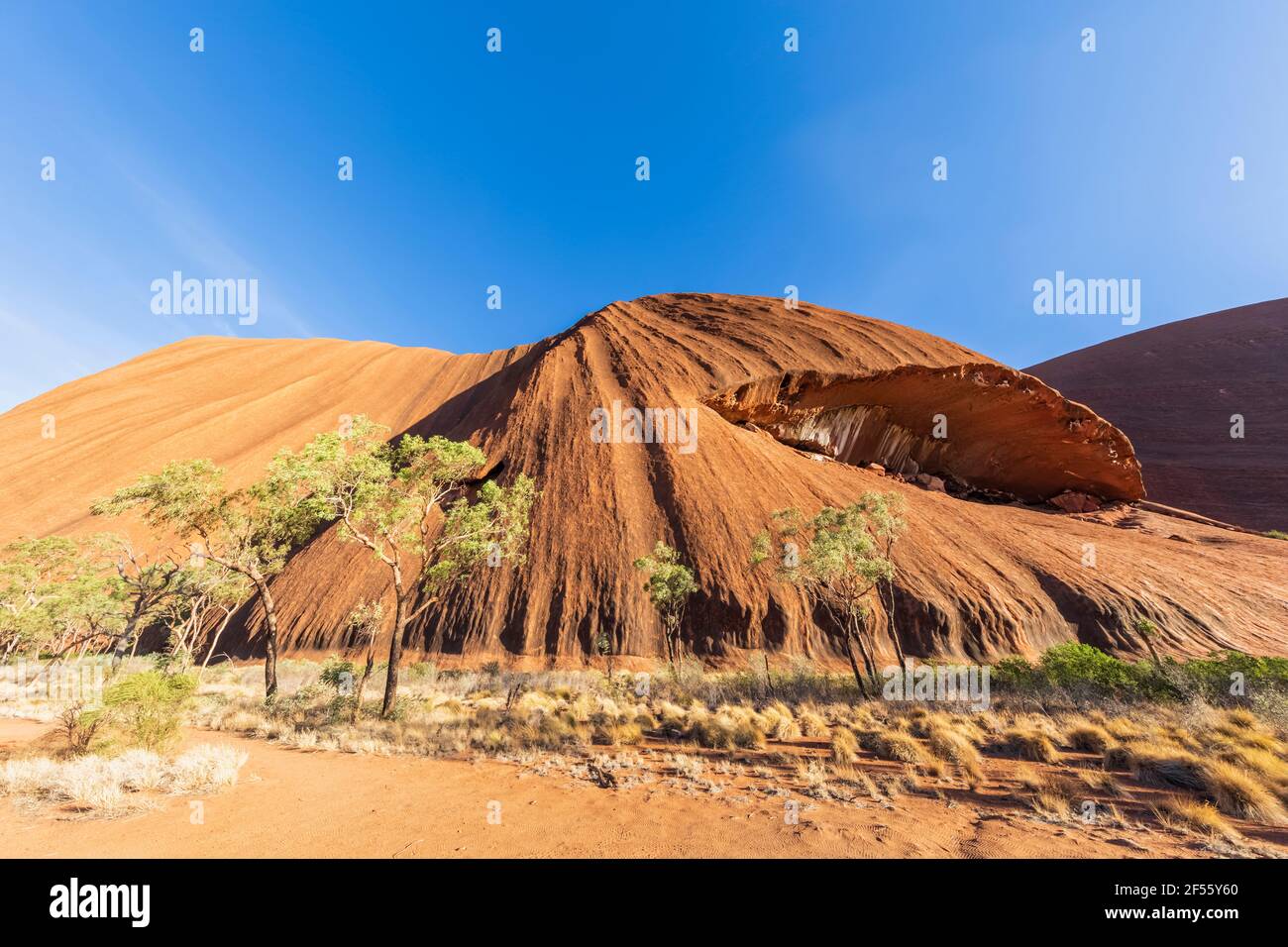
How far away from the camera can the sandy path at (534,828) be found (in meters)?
4.68

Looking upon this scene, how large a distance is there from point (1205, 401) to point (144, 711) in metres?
95.4

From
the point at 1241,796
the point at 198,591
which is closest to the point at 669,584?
the point at 1241,796

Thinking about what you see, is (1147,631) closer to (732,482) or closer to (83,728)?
(732,482)

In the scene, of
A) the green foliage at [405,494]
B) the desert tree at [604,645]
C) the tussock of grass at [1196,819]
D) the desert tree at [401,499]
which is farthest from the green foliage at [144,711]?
the desert tree at [604,645]

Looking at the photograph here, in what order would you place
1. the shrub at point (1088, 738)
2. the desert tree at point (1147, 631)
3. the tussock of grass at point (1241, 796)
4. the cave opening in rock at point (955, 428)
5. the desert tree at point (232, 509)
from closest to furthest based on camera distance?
the tussock of grass at point (1241, 796), the shrub at point (1088, 738), the desert tree at point (232, 509), the desert tree at point (1147, 631), the cave opening in rock at point (955, 428)

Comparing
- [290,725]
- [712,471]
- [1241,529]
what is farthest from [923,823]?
[1241,529]

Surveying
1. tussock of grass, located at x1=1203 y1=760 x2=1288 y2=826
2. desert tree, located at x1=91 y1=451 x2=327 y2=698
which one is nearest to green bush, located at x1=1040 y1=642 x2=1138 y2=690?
tussock of grass, located at x1=1203 y1=760 x2=1288 y2=826

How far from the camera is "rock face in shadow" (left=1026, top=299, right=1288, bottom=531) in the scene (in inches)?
1886

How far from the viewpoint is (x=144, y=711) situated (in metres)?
7.62

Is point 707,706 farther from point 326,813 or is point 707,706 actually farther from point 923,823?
point 326,813

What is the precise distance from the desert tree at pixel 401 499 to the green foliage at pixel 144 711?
410cm

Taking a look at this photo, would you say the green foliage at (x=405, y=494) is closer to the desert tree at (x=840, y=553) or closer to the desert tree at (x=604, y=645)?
the desert tree at (x=840, y=553)

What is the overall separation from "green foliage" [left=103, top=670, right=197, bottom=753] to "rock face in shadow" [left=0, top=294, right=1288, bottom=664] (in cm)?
1892

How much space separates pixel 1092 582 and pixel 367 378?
7523cm
